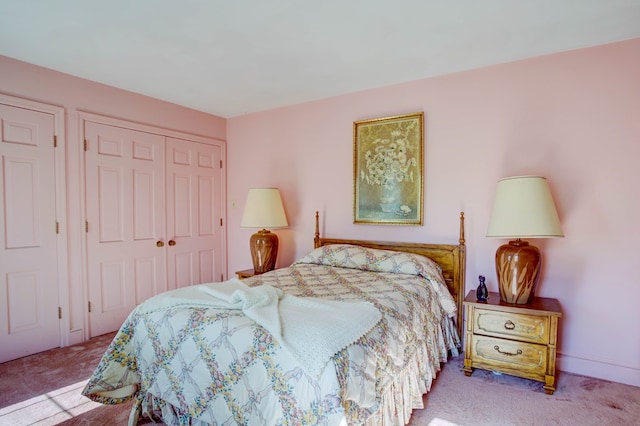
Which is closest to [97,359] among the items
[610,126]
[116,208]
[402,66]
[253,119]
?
[116,208]

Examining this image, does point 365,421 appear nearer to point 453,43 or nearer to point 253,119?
point 453,43

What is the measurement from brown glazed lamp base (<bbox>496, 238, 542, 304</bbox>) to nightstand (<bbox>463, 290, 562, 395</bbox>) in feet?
0.23

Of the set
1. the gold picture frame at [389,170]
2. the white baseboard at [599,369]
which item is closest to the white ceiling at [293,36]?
the gold picture frame at [389,170]

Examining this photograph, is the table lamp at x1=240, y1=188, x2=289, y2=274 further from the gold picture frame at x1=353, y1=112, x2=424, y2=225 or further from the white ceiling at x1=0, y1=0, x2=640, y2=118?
the white ceiling at x1=0, y1=0, x2=640, y2=118

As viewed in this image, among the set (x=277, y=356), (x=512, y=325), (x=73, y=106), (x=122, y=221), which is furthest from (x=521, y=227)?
(x=73, y=106)

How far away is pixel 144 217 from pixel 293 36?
2.42 m

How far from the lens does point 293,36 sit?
7.59 feet

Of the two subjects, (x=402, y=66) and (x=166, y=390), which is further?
(x=402, y=66)

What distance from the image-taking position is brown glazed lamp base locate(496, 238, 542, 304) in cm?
232

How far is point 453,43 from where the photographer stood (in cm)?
241

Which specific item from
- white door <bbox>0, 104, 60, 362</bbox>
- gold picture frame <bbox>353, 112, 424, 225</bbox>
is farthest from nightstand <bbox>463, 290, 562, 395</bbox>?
white door <bbox>0, 104, 60, 362</bbox>

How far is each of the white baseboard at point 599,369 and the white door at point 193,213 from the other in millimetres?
3636

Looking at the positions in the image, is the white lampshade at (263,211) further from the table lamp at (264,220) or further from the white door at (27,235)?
the white door at (27,235)

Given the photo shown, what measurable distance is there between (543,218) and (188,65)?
2.88 meters
